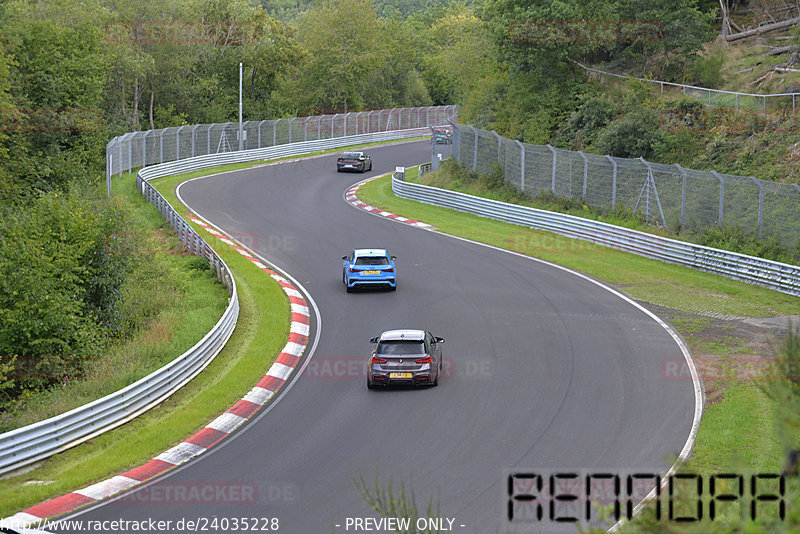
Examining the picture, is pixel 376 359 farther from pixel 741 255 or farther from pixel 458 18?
pixel 458 18

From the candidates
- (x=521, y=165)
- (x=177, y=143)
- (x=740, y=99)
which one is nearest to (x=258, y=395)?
(x=521, y=165)

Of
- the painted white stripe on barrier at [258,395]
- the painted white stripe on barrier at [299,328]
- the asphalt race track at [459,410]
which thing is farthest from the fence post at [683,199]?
the painted white stripe on barrier at [258,395]

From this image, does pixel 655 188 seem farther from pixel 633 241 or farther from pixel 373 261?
pixel 373 261

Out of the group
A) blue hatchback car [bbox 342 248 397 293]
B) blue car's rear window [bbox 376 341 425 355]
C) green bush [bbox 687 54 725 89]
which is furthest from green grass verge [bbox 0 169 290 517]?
green bush [bbox 687 54 725 89]

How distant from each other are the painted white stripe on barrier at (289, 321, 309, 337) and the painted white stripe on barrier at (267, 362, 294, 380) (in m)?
2.60

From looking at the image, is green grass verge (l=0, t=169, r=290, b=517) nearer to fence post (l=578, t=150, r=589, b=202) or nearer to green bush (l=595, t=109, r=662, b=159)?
fence post (l=578, t=150, r=589, b=202)

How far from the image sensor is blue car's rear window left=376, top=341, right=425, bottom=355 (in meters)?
19.6

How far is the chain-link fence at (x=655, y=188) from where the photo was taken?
29.0 meters

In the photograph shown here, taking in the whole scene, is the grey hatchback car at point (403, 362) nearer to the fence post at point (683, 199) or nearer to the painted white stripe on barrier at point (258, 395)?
the painted white stripe on barrier at point (258, 395)

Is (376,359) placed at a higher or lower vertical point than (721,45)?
lower

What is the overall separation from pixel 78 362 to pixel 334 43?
77347 millimetres

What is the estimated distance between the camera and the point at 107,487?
14.8 metres

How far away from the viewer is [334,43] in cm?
9519

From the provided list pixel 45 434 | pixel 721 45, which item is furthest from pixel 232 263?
pixel 721 45
